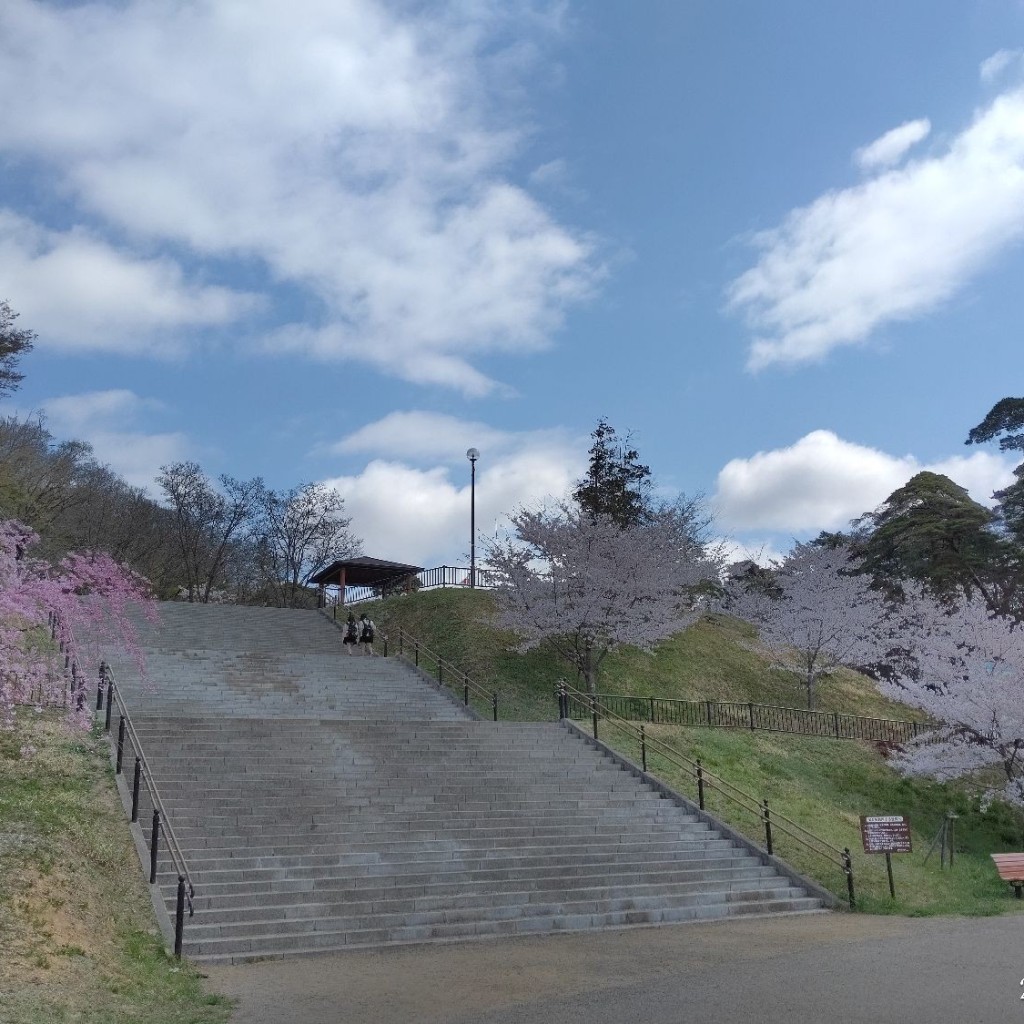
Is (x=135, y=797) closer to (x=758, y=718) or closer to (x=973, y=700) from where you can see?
Answer: (x=973, y=700)

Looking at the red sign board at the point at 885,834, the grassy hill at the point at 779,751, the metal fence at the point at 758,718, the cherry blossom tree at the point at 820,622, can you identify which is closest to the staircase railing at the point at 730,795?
the grassy hill at the point at 779,751

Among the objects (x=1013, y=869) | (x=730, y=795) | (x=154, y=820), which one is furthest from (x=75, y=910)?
(x=1013, y=869)

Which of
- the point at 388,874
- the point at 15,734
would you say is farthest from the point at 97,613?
the point at 388,874

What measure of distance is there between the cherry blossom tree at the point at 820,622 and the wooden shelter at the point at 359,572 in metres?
13.9

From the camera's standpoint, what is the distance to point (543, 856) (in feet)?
45.0

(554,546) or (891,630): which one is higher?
(554,546)

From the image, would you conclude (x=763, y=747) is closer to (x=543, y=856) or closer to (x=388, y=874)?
(x=543, y=856)

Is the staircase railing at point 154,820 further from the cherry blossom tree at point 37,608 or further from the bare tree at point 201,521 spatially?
the bare tree at point 201,521

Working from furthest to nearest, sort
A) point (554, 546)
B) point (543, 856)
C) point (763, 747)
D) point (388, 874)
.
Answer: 1. point (554, 546)
2. point (763, 747)
3. point (543, 856)
4. point (388, 874)

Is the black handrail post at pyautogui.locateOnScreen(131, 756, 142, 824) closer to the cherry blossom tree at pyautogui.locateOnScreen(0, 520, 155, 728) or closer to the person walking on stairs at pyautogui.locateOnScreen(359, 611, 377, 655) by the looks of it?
the cherry blossom tree at pyautogui.locateOnScreen(0, 520, 155, 728)

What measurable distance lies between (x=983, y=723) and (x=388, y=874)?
→ 47.0 feet

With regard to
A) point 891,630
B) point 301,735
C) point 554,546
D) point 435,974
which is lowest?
point 435,974

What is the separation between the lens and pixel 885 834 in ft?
46.2

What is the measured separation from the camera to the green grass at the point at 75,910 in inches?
300
